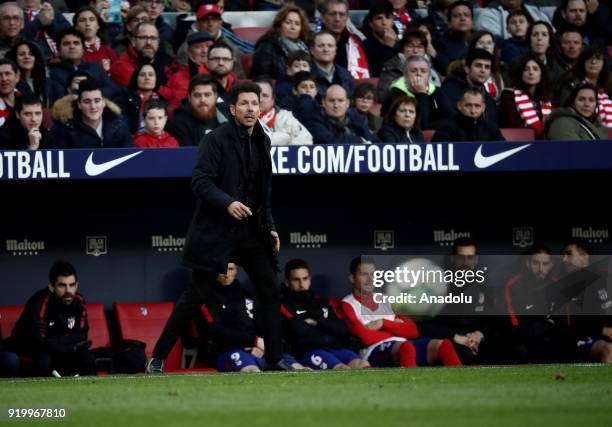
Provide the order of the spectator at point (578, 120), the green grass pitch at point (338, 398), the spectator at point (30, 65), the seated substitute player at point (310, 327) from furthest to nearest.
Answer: the spectator at point (30, 65) < the spectator at point (578, 120) < the seated substitute player at point (310, 327) < the green grass pitch at point (338, 398)

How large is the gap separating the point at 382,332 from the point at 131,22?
13.1 feet

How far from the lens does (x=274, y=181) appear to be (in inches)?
405

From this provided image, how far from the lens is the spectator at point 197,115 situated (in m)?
9.84

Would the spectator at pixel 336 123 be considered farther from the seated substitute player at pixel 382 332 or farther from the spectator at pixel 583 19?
the spectator at pixel 583 19

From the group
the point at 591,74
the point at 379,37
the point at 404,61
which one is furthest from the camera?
the point at 379,37

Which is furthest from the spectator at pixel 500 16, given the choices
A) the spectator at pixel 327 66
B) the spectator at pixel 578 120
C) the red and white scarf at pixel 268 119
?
the red and white scarf at pixel 268 119

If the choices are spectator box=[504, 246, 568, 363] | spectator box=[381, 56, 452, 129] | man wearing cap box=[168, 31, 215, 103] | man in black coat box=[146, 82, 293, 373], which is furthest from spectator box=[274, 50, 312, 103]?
man in black coat box=[146, 82, 293, 373]

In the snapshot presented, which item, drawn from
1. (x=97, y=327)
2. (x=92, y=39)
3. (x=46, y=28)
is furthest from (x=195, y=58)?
(x=97, y=327)

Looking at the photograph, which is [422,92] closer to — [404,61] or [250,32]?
[404,61]

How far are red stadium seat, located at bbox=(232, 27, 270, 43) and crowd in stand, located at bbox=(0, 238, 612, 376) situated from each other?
3351 millimetres

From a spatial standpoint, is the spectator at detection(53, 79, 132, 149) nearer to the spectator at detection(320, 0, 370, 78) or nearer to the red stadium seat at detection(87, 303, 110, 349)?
the red stadium seat at detection(87, 303, 110, 349)

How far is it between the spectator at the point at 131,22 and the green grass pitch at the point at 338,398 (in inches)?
184

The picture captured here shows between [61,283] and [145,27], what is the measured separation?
9.55ft

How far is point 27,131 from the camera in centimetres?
952
